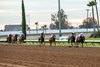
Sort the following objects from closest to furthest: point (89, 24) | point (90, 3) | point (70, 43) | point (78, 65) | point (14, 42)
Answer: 1. point (78, 65)
2. point (70, 43)
3. point (14, 42)
4. point (90, 3)
5. point (89, 24)

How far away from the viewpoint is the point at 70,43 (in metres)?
42.6

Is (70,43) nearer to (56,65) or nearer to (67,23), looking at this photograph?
(56,65)

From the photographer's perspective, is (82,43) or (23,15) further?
(23,15)

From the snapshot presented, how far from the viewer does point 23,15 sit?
226ft

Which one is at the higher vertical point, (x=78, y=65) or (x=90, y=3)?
(x=90, y=3)

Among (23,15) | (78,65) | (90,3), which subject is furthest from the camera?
(90,3)

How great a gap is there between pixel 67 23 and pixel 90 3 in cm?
6449

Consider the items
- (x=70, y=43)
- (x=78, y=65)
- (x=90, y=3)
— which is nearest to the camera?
(x=78, y=65)

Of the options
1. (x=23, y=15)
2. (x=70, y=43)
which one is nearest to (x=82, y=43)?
(x=70, y=43)

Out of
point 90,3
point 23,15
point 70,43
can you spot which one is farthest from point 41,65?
point 90,3

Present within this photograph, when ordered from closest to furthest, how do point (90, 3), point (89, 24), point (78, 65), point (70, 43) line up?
point (78, 65) → point (70, 43) → point (90, 3) → point (89, 24)

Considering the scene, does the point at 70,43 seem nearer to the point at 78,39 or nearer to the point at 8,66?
the point at 78,39

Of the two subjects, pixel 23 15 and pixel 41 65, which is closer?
pixel 41 65

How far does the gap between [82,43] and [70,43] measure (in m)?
3.77
